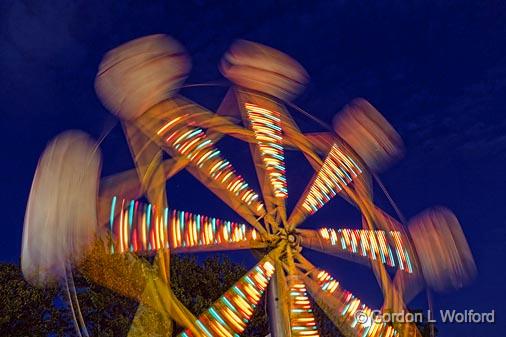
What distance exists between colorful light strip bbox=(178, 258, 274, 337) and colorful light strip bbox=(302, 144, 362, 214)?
1516 millimetres

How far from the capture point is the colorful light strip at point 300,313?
8984 millimetres

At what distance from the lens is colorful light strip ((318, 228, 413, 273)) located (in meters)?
10.0

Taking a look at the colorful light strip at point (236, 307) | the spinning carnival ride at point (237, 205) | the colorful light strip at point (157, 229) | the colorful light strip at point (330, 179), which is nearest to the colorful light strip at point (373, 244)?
the spinning carnival ride at point (237, 205)

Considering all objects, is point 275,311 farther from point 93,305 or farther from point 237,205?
point 93,305

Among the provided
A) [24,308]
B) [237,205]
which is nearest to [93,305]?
[24,308]

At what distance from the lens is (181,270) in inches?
890

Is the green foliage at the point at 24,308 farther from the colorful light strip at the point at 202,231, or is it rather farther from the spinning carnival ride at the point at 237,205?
the colorful light strip at the point at 202,231

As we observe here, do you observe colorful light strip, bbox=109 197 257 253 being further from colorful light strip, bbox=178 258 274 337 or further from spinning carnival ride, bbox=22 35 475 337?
colorful light strip, bbox=178 258 274 337

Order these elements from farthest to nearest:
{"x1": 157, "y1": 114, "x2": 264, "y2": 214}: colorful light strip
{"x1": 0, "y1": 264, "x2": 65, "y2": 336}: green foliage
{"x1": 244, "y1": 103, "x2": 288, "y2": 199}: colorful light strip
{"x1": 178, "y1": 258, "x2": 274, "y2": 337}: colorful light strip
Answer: {"x1": 0, "y1": 264, "x2": 65, "y2": 336}: green foliage → {"x1": 244, "y1": 103, "x2": 288, "y2": 199}: colorful light strip → {"x1": 157, "y1": 114, "x2": 264, "y2": 214}: colorful light strip → {"x1": 178, "y1": 258, "x2": 274, "y2": 337}: colorful light strip

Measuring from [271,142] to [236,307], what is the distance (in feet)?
9.87

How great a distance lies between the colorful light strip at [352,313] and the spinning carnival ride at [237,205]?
0.07 feet

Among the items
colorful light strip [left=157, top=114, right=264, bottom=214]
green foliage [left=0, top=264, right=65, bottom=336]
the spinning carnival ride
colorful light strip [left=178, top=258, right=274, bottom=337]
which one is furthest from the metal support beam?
green foliage [left=0, top=264, right=65, bottom=336]

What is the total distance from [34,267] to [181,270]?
565 inches

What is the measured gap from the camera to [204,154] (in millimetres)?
9469
